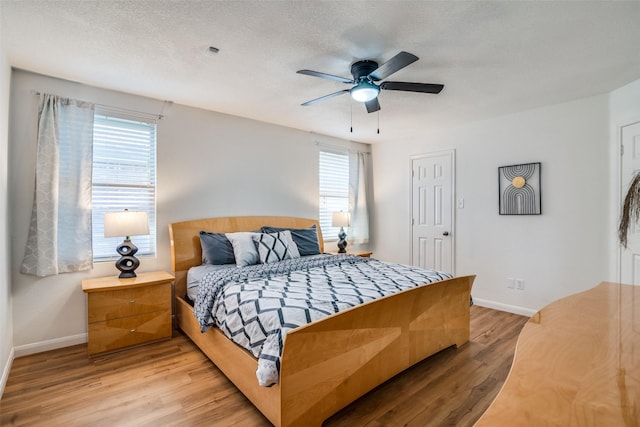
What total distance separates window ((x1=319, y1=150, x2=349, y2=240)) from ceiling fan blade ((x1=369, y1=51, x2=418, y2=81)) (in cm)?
255

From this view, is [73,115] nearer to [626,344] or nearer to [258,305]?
[258,305]

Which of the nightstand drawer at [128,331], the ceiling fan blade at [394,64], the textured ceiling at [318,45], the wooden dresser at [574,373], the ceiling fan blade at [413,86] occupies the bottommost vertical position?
the nightstand drawer at [128,331]

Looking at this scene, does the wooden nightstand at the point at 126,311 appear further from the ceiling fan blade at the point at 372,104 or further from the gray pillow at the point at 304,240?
the ceiling fan blade at the point at 372,104

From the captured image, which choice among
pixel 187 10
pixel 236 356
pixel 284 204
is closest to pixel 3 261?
pixel 236 356

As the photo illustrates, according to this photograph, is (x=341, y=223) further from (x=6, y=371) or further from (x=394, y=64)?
(x=6, y=371)

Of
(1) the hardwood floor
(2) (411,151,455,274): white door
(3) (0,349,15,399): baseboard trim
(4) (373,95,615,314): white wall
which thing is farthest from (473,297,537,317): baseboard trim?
(3) (0,349,15,399): baseboard trim

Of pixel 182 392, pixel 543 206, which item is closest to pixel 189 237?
pixel 182 392

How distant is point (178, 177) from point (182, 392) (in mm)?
2247

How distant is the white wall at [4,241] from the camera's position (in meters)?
2.21

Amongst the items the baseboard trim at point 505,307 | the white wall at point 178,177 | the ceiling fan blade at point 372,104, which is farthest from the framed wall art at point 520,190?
the white wall at point 178,177

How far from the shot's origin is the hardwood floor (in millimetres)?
1883

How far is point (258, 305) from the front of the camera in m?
2.00

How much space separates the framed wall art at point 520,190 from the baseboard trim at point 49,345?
4896 mm

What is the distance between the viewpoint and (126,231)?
9.30 ft
